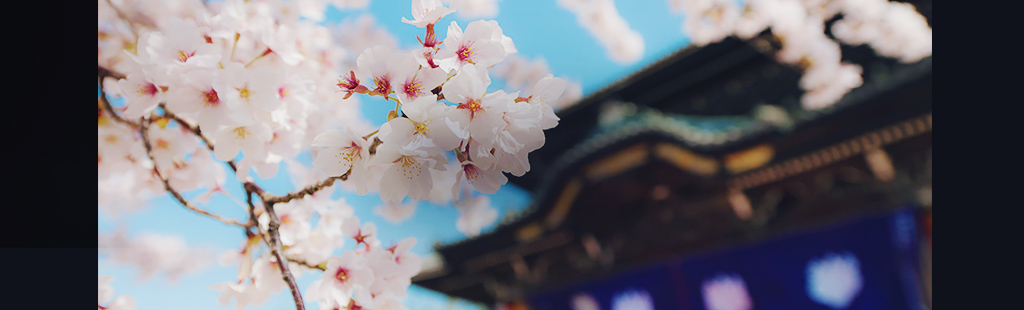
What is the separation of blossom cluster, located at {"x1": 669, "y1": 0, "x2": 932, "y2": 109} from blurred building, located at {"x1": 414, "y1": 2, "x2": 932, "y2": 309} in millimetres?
208

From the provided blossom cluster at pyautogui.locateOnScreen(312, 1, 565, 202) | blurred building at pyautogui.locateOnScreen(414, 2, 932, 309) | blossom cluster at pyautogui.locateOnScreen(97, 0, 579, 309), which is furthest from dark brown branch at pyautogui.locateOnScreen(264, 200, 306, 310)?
blurred building at pyautogui.locateOnScreen(414, 2, 932, 309)

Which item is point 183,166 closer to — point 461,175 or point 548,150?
point 461,175

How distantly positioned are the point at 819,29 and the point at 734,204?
175 cm

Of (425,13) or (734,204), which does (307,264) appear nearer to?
(425,13)

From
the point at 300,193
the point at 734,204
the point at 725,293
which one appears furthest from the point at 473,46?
the point at 725,293

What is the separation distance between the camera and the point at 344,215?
1268mm

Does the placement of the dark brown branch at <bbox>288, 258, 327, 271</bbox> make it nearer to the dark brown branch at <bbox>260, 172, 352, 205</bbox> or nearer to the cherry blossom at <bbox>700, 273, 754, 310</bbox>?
the dark brown branch at <bbox>260, 172, 352, 205</bbox>

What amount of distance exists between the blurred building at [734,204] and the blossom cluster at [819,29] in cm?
21

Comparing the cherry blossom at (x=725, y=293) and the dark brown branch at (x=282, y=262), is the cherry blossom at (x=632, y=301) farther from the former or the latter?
the dark brown branch at (x=282, y=262)

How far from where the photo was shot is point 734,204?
446 centimetres

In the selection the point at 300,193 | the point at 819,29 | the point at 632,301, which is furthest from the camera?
the point at 632,301
